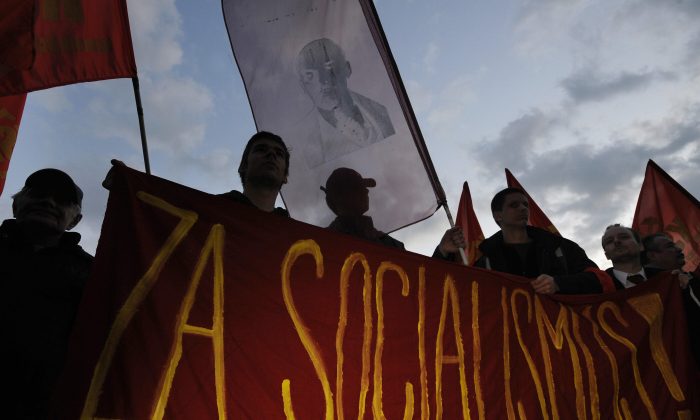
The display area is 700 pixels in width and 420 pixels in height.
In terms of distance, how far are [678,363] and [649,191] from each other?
11.2ft

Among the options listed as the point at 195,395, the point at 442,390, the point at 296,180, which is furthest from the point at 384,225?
the point at 195,395

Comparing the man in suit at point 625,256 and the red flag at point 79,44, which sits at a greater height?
the red flag at point 79,44

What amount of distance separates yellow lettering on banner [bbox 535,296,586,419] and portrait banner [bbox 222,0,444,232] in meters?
1.05

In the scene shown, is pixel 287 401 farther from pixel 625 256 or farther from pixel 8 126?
pixel 625 256

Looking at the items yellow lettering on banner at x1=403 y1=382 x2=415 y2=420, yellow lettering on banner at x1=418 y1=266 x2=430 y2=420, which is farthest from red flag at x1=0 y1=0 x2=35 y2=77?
yellow lettering on banner at x1=403 y1=382 x2=415 y2=420

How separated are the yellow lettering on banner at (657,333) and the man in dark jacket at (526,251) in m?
0.28

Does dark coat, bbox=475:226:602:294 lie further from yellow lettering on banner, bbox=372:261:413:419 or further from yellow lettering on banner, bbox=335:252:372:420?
yellow lettering on banner, bbox=335:252:372:420

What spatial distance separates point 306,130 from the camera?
382cm

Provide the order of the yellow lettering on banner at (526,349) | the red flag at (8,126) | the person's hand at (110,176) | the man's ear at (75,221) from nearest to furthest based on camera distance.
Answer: the person's hand at (110,176) → the man's ear at (75,221) → the yellow lettering on banner at (526,349) → the red flag at (8,126)

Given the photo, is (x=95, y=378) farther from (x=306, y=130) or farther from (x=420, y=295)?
(x=306, y=130)

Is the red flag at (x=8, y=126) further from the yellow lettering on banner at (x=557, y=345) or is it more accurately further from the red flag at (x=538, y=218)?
the red flag at (x=538, y=218)

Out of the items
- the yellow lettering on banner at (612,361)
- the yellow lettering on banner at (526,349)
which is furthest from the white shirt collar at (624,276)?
the yellow lettering on banner at (526,349)

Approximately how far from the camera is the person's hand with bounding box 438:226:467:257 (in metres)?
3.32

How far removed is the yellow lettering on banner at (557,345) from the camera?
2.75 meters
